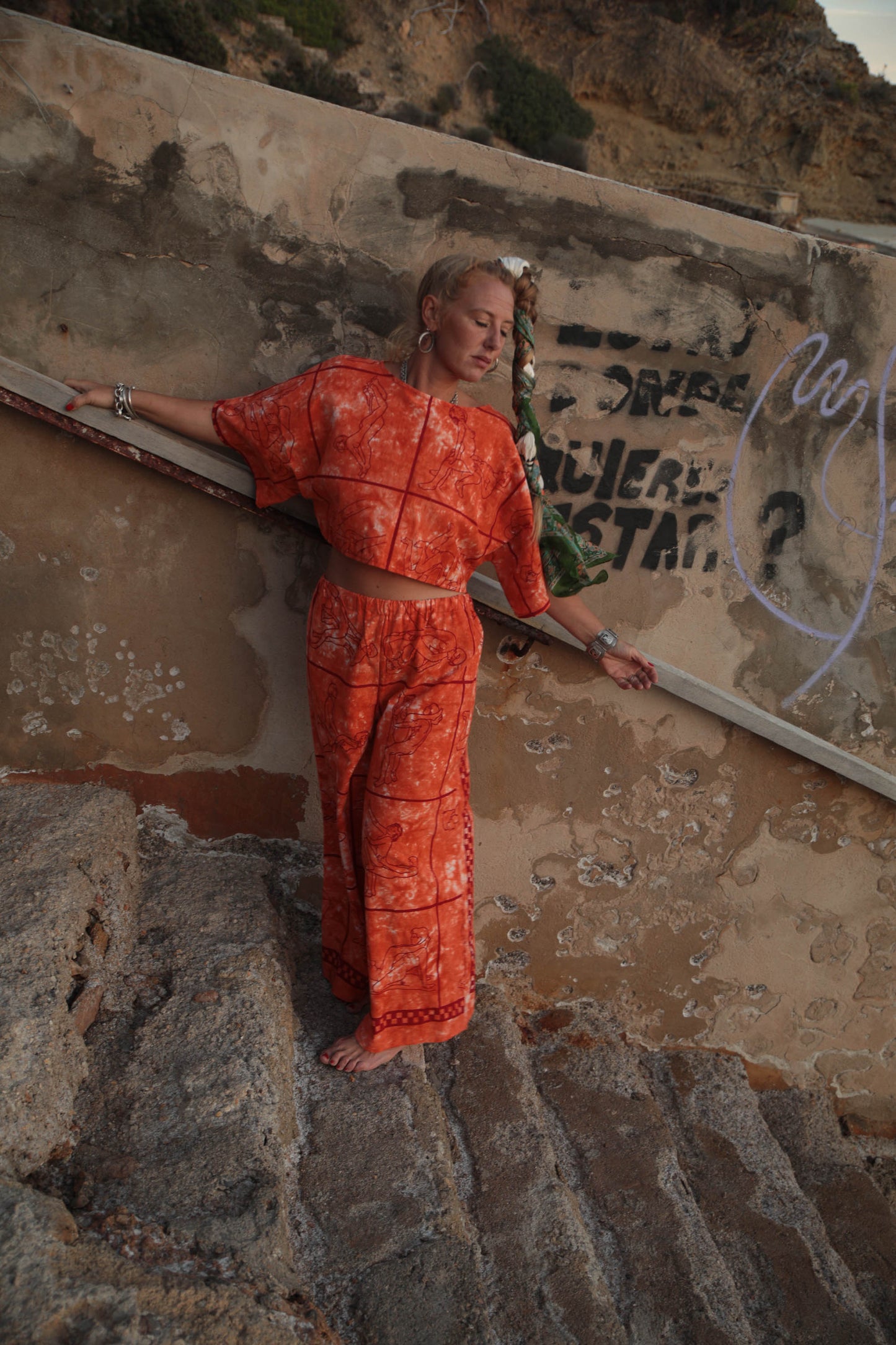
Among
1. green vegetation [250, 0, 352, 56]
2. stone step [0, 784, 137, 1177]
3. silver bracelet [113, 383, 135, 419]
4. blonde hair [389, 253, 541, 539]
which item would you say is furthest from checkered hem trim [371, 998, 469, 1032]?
green vegetation [250, 0, 352, 56]

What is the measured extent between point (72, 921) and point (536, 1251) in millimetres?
1221

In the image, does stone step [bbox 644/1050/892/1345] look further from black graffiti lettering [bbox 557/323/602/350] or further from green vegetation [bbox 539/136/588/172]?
green vegetation [bbox 539/136/588/172]

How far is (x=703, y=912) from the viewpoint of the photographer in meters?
2.76

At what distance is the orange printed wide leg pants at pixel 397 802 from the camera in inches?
75.2

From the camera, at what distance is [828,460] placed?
2.36 metres

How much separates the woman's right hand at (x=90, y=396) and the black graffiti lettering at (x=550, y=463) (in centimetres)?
108

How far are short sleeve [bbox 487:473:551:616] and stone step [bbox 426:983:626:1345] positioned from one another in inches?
49.0

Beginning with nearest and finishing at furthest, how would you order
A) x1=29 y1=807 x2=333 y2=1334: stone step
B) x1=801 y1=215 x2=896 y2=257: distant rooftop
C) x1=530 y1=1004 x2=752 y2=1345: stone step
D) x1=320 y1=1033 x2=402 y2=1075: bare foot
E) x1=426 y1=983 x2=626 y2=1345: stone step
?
x1=29 y1=807 x2=333 y2=1334: stone step
x1=426 y1=983 x2=626 y2=1345: stone step
x1=530 y1=1004 x2=752 y2=1345: stone step
x1=320 y1=1033 x2=402 y2=1075: bare foot
x1=801 y1=215 x2=896 y2=257: distant rooftop

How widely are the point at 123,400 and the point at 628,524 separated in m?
1.34

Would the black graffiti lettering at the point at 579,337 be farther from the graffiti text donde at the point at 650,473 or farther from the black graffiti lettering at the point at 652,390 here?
the black graffiti lettering at the point at 652,390

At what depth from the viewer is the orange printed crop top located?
178cm

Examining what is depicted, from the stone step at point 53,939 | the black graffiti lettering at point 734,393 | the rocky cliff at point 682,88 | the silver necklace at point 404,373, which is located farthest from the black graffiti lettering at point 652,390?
the rocky cliff at point 682,88

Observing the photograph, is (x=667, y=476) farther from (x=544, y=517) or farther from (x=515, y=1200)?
(x=515, y=1200)

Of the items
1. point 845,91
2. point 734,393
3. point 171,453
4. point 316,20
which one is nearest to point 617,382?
point 734,393
